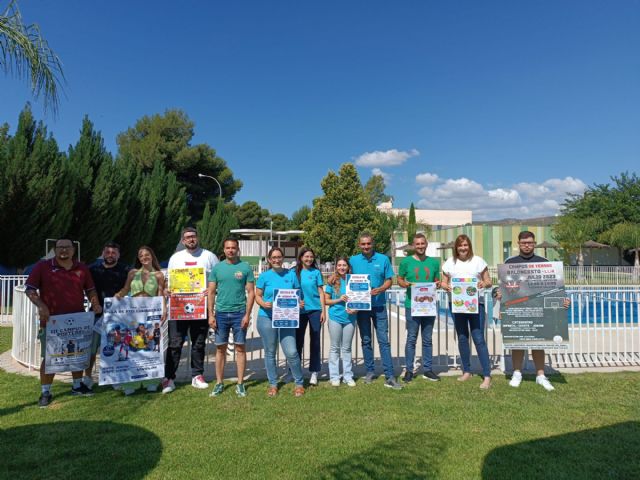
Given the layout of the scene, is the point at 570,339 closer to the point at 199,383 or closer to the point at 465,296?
the point at 465,296

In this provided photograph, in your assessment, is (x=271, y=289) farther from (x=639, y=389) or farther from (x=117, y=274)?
(x=639, y=389)

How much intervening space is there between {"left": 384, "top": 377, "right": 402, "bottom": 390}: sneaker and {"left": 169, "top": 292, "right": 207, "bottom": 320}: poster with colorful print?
2.51 m

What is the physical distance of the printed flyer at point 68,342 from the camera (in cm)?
471

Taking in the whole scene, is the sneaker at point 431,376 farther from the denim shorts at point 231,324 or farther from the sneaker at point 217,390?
the sneaker at point 217,390

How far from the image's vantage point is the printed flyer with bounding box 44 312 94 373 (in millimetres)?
4711

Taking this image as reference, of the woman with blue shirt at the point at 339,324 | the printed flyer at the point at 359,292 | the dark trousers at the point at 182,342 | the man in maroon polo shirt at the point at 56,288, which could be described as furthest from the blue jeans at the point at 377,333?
the man in maroon polo shirt at the point at 56,288

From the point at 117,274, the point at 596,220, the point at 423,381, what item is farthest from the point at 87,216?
the point at 596,220

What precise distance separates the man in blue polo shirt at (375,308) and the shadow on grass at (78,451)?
2776mm

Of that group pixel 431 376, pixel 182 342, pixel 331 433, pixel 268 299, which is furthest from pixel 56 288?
pixel 431 376

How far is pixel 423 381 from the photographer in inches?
220

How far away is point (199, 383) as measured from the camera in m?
5.27

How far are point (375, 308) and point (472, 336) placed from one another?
4.54 ft

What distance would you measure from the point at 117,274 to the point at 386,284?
3489 millimetres

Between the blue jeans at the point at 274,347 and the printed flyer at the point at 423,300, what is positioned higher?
the printed flyer at the point at 423,300
